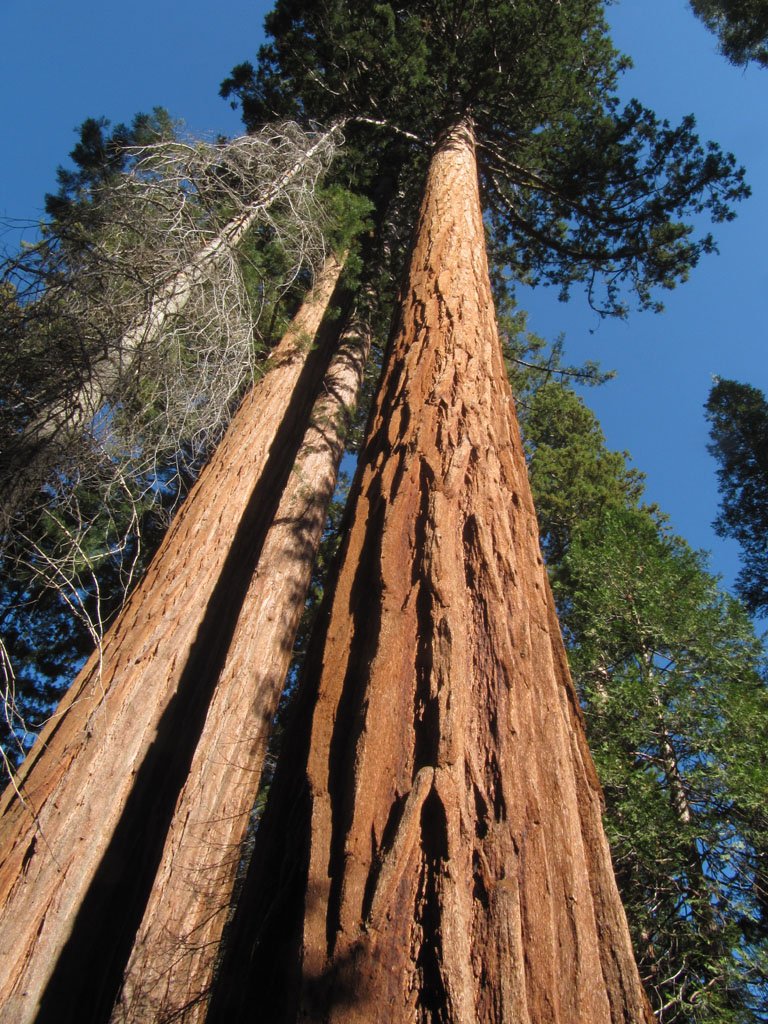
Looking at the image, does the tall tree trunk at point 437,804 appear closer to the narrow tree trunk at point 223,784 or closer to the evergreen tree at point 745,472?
the narrow tree trunk at point 223,784

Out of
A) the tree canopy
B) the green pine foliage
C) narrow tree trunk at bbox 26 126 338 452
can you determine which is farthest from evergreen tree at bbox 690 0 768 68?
narrow tree trunk at bbox 26 126 338 452

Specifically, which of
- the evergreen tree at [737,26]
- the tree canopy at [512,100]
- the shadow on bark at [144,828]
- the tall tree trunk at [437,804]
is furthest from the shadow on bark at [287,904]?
the evergreen tree at [737,26]

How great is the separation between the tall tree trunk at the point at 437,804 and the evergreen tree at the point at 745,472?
34.5ft

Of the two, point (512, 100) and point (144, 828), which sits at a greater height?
point (512, 100)

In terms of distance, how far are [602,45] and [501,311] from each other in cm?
394

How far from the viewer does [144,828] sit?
3051mm

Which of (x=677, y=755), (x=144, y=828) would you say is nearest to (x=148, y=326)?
(x=144, y=828)

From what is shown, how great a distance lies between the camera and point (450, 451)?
6.86 feet

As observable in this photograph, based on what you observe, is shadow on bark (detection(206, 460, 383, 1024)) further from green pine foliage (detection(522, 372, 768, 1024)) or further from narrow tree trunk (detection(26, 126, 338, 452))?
green pine foliage (detection(522, 372, 768, 1024))

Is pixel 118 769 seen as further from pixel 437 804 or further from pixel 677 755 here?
pixel 677 755

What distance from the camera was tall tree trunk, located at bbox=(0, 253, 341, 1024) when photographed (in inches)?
100.0

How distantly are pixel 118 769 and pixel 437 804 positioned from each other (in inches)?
97.6

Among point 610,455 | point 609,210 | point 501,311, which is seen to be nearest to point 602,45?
point 609,210

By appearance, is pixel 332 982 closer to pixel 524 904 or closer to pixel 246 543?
pixel 524 904
